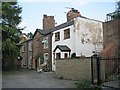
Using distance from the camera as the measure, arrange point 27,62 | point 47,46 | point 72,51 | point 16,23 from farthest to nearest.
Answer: point 27,62 → point 47,46 → point 16,23 → point 72,51

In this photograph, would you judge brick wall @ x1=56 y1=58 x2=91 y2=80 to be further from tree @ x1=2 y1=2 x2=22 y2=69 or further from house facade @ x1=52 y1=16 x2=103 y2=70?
tree @ x1=2 y1=2 x2=22 y2=69

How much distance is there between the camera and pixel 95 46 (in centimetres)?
3281

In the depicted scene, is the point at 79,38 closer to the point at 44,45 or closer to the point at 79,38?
the point at 79,38

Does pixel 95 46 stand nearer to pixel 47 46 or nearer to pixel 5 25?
pixel 47 46

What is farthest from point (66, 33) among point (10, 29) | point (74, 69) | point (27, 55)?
point (27, 55)

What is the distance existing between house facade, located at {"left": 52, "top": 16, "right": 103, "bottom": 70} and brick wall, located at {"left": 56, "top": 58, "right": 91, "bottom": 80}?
7.37m

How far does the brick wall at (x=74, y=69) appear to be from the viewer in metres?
19.7

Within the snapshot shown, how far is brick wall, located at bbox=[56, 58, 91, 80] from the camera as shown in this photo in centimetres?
1972

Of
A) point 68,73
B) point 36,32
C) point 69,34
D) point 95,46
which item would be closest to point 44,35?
point 36,32

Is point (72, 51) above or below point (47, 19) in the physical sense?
below

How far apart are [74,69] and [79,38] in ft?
34.5

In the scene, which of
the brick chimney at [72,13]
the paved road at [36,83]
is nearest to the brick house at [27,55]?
the brick chimney at [72,13]

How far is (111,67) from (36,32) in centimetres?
2664

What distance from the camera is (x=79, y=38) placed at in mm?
31328
